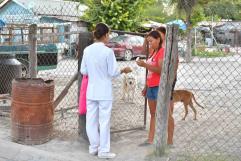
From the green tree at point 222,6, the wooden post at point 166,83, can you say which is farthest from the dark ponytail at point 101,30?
the green tree at point 222,6

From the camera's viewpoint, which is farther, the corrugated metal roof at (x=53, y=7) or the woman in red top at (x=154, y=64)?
the corrugated metal roof at (x=53, y=7)

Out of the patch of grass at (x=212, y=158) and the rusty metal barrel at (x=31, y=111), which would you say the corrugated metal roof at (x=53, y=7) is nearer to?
the rusty metal barrel at (x=31, y=111)

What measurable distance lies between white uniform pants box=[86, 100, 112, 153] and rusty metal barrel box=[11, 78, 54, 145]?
2.28 ft

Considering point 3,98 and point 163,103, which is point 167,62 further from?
point 3,98

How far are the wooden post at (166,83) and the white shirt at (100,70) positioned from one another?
0.58m

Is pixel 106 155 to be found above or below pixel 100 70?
below

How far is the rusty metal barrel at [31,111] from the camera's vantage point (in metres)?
5.36

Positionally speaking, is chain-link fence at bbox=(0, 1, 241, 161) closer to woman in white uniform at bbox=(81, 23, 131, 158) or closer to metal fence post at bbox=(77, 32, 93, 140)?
metal fence post at bbox=(77, 32, 93, 140)

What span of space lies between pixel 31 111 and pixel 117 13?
68.9 feet

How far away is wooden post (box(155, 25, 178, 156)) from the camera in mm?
4695

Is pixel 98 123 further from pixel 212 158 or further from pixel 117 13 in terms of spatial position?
pixel 117 13

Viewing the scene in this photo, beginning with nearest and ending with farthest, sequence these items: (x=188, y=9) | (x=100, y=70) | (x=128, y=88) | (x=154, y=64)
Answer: (x=100, y=70) → (x=154, y=64) → (x=128, y=88) → (x=188, y=9)

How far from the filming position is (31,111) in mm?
5363

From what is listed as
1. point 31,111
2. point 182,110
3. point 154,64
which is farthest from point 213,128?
point 31,111
